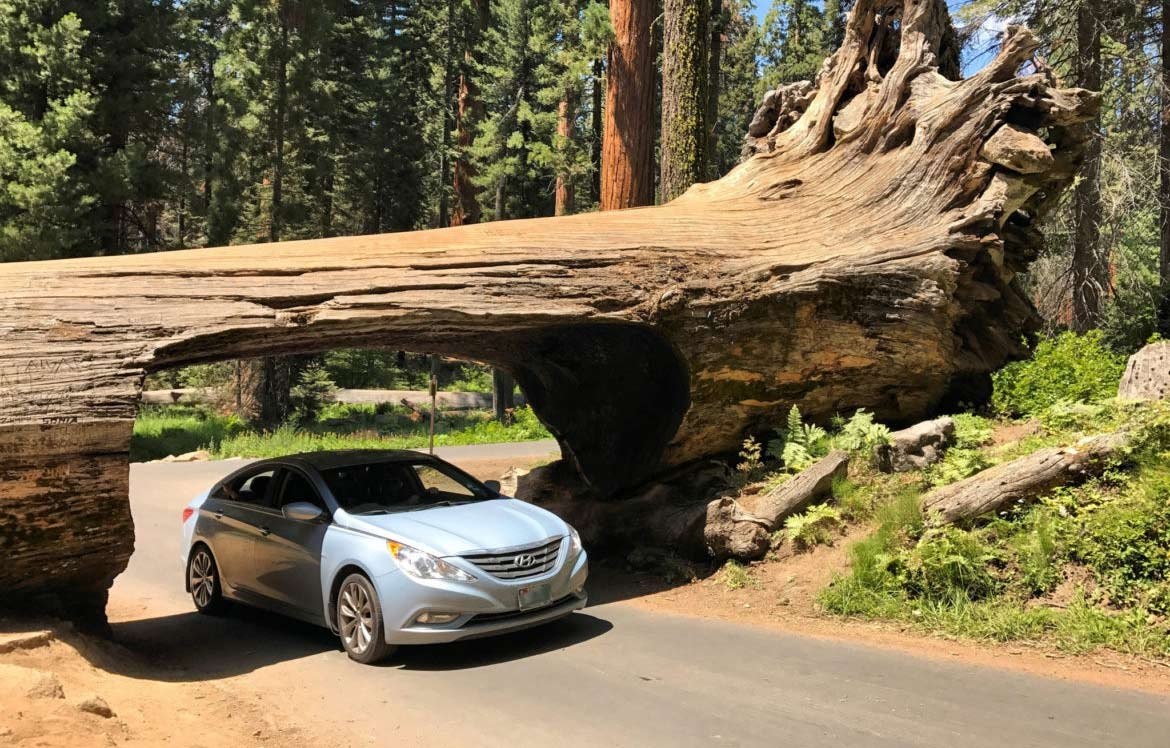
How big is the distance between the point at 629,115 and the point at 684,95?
1.82m

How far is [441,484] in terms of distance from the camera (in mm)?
8195

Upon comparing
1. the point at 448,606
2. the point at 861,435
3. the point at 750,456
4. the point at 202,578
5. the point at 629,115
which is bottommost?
the point at 202,578

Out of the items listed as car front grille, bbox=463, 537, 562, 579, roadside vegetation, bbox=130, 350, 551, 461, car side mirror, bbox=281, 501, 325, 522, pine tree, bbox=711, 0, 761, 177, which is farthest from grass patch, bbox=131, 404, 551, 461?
pine tree, bbox=711, 0, 761, 177

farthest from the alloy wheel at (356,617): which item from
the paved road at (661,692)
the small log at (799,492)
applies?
the small log at (799,492)

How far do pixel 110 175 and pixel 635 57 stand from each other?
15.2 metres

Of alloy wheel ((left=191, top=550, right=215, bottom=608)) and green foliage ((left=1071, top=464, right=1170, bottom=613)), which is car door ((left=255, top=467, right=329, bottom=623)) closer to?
alloy wheel ((left=191, top=550, right=215, bottom=608))

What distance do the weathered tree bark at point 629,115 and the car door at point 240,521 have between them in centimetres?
779

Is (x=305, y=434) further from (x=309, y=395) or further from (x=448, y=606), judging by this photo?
(x=448, y=606)

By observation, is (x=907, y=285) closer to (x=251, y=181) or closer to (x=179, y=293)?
(x=179, y=293)

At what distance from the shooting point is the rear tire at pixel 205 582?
867cm

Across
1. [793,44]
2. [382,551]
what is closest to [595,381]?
[382,551]

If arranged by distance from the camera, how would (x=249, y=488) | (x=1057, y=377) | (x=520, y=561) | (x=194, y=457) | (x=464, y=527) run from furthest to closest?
(x=194, y=457)
(x=1057, y=377)
(x=249, y=488)
(x=464, y=527)
(x=520, y=561)

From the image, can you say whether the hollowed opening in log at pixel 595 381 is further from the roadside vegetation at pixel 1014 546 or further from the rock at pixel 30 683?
the rock at pixel 30 683

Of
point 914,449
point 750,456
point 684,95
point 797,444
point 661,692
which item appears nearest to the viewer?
point 661,692
